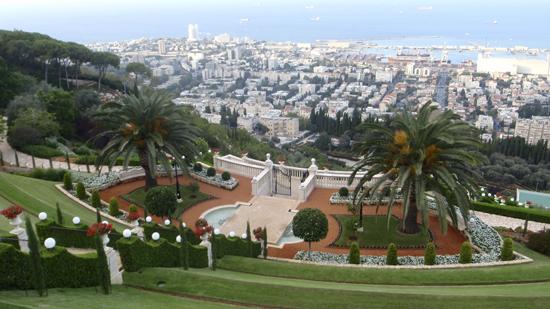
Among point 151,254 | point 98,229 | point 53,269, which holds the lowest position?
point 151,254

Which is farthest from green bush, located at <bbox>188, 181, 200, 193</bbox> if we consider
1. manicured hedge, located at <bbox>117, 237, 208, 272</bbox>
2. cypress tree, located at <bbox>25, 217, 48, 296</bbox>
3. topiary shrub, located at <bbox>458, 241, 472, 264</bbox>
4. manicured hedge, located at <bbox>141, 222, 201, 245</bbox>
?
cypress tree, located at <bbox>25, 217, 48, 296</bbox>

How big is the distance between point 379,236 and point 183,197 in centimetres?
1034

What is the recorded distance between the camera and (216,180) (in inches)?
1029

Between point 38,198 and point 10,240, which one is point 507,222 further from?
point 38,198

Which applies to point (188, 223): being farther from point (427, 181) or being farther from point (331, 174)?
point (427, 181)

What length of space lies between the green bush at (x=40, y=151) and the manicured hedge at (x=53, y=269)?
22.7 m

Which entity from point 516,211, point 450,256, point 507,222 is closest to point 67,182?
point 450,256

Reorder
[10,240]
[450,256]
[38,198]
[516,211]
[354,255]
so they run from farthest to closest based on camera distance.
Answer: [516,211]
[38,198]
[450,256]
[354,255]
[10,240]

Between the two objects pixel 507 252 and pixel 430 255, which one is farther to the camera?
pixel 507 252

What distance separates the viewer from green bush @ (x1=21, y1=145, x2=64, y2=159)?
3100 cm

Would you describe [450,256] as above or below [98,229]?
below

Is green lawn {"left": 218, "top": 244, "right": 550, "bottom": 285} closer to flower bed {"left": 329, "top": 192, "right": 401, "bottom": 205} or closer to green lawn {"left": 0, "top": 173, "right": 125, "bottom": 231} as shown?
green lawn {"left": 0, "top": 173, "right": 125, "bottom": 231}

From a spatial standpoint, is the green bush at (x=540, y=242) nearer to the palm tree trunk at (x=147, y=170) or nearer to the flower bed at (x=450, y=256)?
the flower bed at (x=450, y=256)

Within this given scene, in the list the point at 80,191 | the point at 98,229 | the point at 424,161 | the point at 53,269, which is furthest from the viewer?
the point at 80,191
